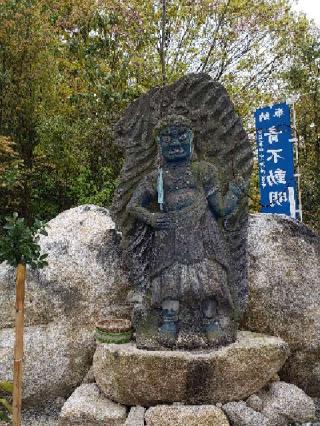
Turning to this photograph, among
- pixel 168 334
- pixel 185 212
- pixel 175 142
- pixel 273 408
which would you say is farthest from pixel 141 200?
pixel 273 408

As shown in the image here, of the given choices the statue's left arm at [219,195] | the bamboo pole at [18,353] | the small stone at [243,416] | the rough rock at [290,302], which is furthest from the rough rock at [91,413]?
the statue's left arm at [219,195]

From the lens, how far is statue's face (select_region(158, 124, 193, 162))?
470 centimetres

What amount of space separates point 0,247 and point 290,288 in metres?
2.96

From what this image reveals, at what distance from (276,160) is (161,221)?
4.03 m

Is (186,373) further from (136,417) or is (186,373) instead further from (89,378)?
(89,378)

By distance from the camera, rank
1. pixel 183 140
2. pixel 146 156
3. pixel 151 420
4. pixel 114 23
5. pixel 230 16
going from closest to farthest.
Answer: pixel 151 420, pixel 183 140, pixel 146 156, pixel 114 23, pixel 230 16

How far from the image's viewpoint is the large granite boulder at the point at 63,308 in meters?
4.80

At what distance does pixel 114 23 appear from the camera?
970 cm

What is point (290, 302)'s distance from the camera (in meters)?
4.88

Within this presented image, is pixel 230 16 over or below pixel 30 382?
over

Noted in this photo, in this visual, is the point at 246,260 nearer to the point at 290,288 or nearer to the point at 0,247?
the point at 290,288

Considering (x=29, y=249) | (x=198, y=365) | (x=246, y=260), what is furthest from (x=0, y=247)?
(x=246, y=260)

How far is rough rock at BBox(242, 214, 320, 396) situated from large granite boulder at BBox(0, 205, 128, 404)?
52.1 inches

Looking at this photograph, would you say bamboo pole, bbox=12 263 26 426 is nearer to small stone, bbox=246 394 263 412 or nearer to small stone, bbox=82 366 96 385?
small stone, bbox=82 366 96 385
